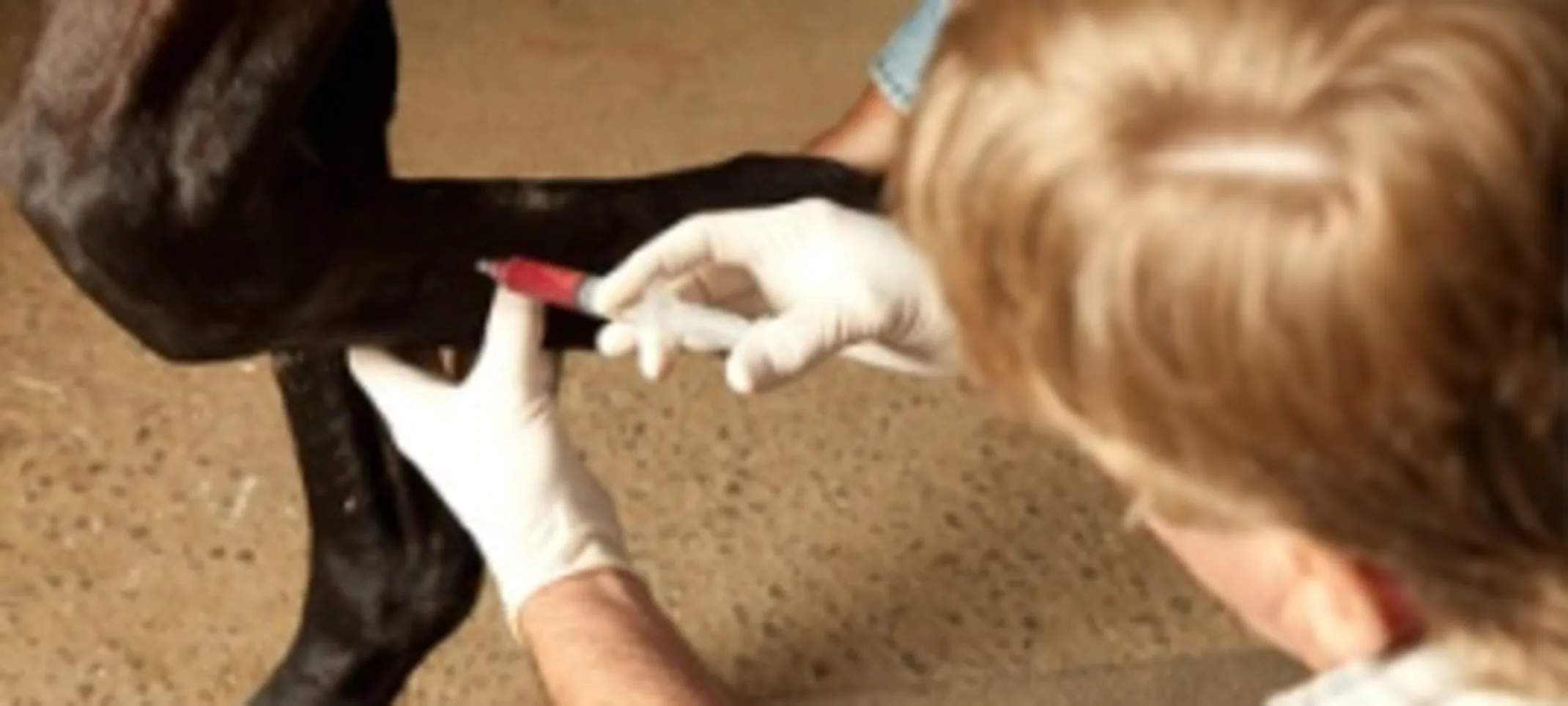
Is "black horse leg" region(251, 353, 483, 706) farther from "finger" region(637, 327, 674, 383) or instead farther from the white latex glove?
"finger" region(637, 327, 674, 383)

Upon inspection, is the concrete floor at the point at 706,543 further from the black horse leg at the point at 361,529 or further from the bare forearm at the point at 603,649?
the bare forearm at the point at 603,649

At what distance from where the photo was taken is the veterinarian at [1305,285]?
623 millimetres

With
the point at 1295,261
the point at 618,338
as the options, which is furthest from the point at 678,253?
the point at 1295,261

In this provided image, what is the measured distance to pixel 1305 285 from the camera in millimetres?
627

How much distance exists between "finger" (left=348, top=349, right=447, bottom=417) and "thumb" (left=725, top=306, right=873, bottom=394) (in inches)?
5.9

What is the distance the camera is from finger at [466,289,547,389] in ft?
3.56

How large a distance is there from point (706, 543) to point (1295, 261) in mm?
991

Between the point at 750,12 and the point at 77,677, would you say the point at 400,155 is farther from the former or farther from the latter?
the point at 77,677

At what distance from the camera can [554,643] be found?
1.08 metres

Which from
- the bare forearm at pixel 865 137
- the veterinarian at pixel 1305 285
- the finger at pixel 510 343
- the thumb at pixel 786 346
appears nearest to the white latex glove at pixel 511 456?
the finger at pixel 510 343

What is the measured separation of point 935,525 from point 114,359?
546 mm

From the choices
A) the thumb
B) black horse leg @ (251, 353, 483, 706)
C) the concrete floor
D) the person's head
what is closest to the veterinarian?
the person's head

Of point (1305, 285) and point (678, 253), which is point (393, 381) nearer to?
point (678, 253)

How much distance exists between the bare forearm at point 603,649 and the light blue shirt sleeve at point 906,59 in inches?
13.0
